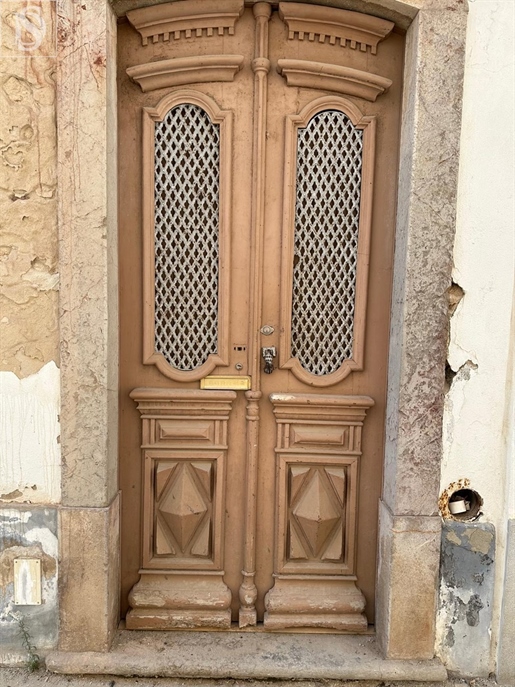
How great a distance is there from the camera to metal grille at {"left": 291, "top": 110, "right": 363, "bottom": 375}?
104 inches

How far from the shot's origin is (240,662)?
254 cm

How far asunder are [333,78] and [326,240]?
82 centimetres

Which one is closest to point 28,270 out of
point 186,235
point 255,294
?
point 186,235

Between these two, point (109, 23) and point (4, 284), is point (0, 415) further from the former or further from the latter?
point (109, 23)

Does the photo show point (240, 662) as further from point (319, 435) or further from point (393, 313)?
point (393, 313)

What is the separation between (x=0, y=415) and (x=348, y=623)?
2.15m

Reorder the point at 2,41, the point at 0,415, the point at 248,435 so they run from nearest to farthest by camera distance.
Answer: the point at 2,41 < the point at 0,415 < the point at 248,435

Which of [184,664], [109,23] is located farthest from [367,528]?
[109,23]

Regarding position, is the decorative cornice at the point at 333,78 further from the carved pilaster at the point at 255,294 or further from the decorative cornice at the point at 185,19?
the decorative cornice at the point at 185,19

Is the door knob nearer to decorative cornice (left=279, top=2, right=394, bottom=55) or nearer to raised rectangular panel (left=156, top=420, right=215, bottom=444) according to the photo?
raised rectangular panel (left=156, top=420, right=215, bottom=444)

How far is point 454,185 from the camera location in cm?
240

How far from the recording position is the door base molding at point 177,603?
273cm

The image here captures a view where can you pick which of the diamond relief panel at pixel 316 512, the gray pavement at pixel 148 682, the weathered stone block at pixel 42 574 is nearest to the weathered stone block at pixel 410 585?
the gray pavement at pixel 148 682

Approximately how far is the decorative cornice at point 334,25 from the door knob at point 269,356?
1.60 m
